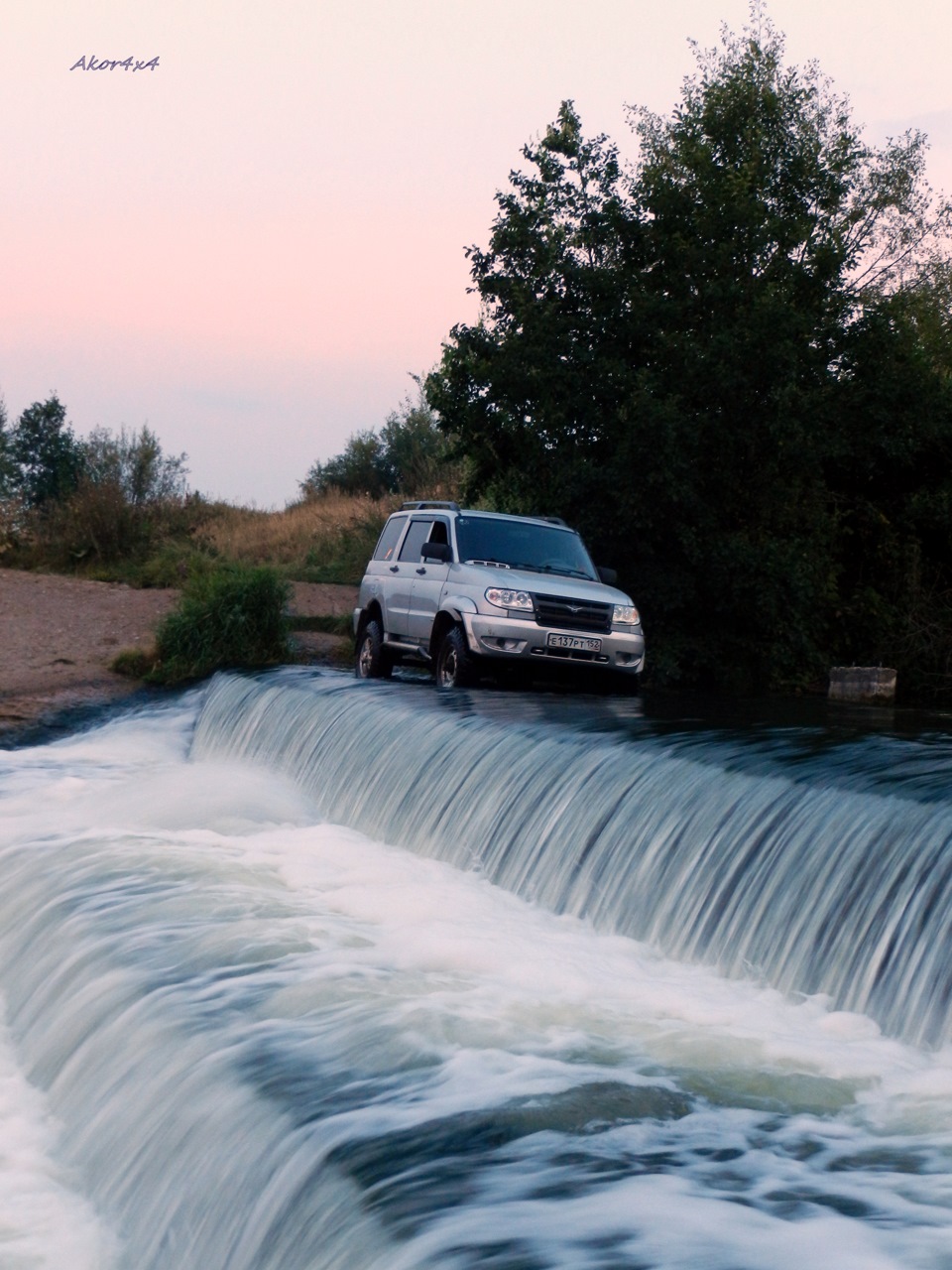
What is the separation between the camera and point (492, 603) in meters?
13.1

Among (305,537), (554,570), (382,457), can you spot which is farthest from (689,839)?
(382,457)

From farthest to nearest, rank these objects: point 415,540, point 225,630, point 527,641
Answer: point 225,630 → point 415,540 → point 527,641

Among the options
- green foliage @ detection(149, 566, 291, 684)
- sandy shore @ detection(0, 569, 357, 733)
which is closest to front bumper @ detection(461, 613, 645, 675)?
green foliage @ detection(149, 566, 291, 684)

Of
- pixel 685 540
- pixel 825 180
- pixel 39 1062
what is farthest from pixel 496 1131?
pixel 825 180

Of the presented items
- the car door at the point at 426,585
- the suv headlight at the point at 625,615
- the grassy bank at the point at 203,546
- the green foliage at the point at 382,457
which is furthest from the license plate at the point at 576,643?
the green foliage at the point at 382,457

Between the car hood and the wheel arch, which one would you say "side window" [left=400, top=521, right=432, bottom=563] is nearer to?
the wheel arch

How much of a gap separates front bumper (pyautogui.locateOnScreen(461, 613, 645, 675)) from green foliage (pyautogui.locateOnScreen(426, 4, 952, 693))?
6.17 metres

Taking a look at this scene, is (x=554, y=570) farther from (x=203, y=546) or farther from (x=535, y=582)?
(x=203, y=546)

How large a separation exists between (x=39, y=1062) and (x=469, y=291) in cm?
1772

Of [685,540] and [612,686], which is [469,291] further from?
[612,686]

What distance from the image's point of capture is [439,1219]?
344 cm

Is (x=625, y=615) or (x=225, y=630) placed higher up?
(x=625, y=615)

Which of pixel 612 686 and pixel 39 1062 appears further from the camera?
pixel 612 686

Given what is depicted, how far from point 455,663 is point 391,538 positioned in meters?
3.01
